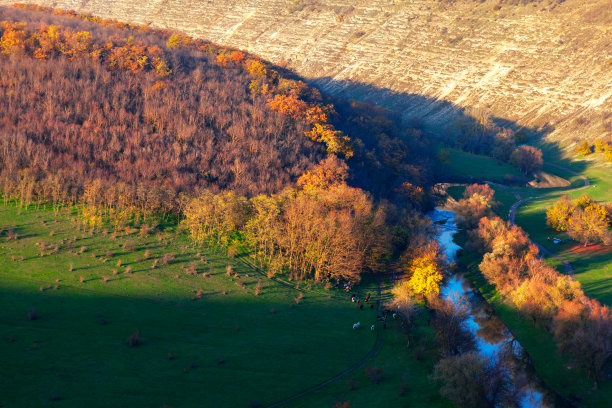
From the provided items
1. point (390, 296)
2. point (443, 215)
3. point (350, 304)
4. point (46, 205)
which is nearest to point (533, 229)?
point (443, 215)

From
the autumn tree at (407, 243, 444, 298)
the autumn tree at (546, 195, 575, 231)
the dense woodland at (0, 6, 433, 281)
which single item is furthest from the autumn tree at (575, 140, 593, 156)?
the autumn tree at (407, 243, 444, 298)

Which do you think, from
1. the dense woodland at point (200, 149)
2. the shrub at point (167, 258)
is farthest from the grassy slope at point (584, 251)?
the shrub at point (167, 258)

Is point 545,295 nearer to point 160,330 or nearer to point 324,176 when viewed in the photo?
point 324,176

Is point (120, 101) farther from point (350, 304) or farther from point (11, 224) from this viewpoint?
point (350, 304)

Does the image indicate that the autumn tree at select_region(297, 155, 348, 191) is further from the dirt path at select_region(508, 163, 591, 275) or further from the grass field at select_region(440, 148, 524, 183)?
the grass field at select_region(440, 148, 524, 183)

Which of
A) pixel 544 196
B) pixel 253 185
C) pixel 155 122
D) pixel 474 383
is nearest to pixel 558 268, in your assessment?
pixel 474 383

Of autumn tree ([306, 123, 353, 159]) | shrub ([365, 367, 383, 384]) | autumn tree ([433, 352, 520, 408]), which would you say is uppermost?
autumn tree ([306, 123, 353, 159])
